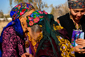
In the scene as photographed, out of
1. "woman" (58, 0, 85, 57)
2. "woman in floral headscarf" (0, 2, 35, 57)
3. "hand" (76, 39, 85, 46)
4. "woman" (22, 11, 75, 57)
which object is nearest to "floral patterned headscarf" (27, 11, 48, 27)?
"woman" (22, 11, 75, 57)

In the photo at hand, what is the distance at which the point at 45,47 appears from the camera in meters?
1.44

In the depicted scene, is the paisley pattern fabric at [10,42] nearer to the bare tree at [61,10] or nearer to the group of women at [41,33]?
the group of women at [41,33]

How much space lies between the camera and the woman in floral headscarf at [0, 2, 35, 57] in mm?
2057

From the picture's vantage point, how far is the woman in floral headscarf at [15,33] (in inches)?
81.0

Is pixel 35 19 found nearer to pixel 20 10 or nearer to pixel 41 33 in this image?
pixel 41 33

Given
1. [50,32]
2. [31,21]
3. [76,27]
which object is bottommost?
[76,27]

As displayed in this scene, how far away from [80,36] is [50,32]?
0.64 metres

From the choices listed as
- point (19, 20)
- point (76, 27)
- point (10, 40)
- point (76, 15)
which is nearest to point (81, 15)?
point (76, 15)

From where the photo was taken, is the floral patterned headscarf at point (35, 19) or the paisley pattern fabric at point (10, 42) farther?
the paisley pattern fabric at point (10, 42)

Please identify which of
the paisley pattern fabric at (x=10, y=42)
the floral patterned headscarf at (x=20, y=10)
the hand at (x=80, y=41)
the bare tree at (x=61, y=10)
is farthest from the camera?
the bare tree at (x=61, y=10)

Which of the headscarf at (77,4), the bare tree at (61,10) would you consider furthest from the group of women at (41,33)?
the bare tree at (61,10)

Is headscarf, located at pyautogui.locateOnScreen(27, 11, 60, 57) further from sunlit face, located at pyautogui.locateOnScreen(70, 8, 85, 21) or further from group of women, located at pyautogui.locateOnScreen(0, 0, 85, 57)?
sunlit face, located at pyautogui.locateOnScreen(70, 8, 85, 21)

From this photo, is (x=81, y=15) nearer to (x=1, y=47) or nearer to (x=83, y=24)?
(x=83, y=24)

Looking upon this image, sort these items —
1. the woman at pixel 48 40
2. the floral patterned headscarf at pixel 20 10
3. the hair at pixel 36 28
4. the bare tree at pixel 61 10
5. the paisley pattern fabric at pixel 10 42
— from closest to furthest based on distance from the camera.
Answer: the woman at pixel 48 40 → the hair at pixel 36 28 → the paisley pattern fabric at pixel 10 42 → the floral patterned headscarf at pixel 20 10 → the bare tree at pixel 61 10
